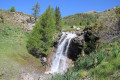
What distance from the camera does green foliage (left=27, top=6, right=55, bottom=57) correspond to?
15.5 m

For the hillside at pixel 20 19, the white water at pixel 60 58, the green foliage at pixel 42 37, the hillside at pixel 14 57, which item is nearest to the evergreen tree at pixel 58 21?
the hillside at pixel 20 19

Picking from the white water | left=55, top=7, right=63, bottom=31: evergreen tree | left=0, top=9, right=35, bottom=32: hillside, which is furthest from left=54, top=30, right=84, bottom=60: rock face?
left=55, top=7, right=63, bottom=31: evergreen tree

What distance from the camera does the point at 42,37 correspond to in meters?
16.0

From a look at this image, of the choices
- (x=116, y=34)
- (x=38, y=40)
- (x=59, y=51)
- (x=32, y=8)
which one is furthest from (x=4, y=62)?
(x=32, y=8)

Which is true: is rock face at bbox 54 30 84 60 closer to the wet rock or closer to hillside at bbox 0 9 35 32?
the wet rock

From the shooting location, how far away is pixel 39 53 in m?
16.5

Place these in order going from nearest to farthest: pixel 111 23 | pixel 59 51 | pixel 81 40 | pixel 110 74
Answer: pixel 110 74 → pixel 111 23 → pixel 81 40 → pixel 59 51

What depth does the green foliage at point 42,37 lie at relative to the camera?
15539 millimetres

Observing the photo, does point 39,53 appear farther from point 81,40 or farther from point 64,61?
point 81,40

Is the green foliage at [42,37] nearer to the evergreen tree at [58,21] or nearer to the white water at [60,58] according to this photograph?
the white water at [60,58]

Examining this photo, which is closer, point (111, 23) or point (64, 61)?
point (111, 23)

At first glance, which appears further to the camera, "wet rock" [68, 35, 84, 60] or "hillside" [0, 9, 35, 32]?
"hillside" [0, 9, 35, 32]

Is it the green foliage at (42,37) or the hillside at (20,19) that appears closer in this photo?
the green foliage at (42,37)

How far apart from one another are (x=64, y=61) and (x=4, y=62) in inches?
346
